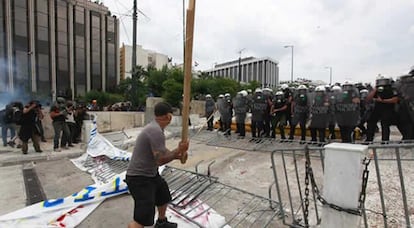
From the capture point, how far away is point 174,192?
4.05 metres

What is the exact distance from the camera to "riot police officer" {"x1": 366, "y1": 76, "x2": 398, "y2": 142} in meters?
5.73

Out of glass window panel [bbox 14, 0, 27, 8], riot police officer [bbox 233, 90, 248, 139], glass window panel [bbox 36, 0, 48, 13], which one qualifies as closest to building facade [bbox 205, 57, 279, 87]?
glass window panel [bbox 36, 0, 48, 13]

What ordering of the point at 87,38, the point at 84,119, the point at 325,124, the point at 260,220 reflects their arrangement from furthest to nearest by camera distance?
the point at 87,38
the point at 84,119
the point at 325,124
the point at 260,220

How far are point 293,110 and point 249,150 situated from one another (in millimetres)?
1802

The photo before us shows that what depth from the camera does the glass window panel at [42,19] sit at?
30953 millimetres

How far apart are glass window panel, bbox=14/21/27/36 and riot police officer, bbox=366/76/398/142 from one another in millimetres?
36163

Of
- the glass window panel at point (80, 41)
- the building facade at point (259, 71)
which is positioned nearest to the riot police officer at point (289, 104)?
the glass window panel at point (80, 41)

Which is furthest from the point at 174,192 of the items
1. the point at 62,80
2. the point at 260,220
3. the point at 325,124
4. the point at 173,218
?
the point at 62,80

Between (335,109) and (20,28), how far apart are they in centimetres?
3571

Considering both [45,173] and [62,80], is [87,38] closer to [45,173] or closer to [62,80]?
[62,80]

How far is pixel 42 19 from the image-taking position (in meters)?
31.3

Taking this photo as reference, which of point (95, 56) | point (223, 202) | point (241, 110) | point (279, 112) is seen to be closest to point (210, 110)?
point (241, 110)

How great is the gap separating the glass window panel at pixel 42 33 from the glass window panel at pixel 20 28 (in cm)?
134

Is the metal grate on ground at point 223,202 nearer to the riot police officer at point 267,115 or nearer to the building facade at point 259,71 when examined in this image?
the riot police officer at point 267,115
